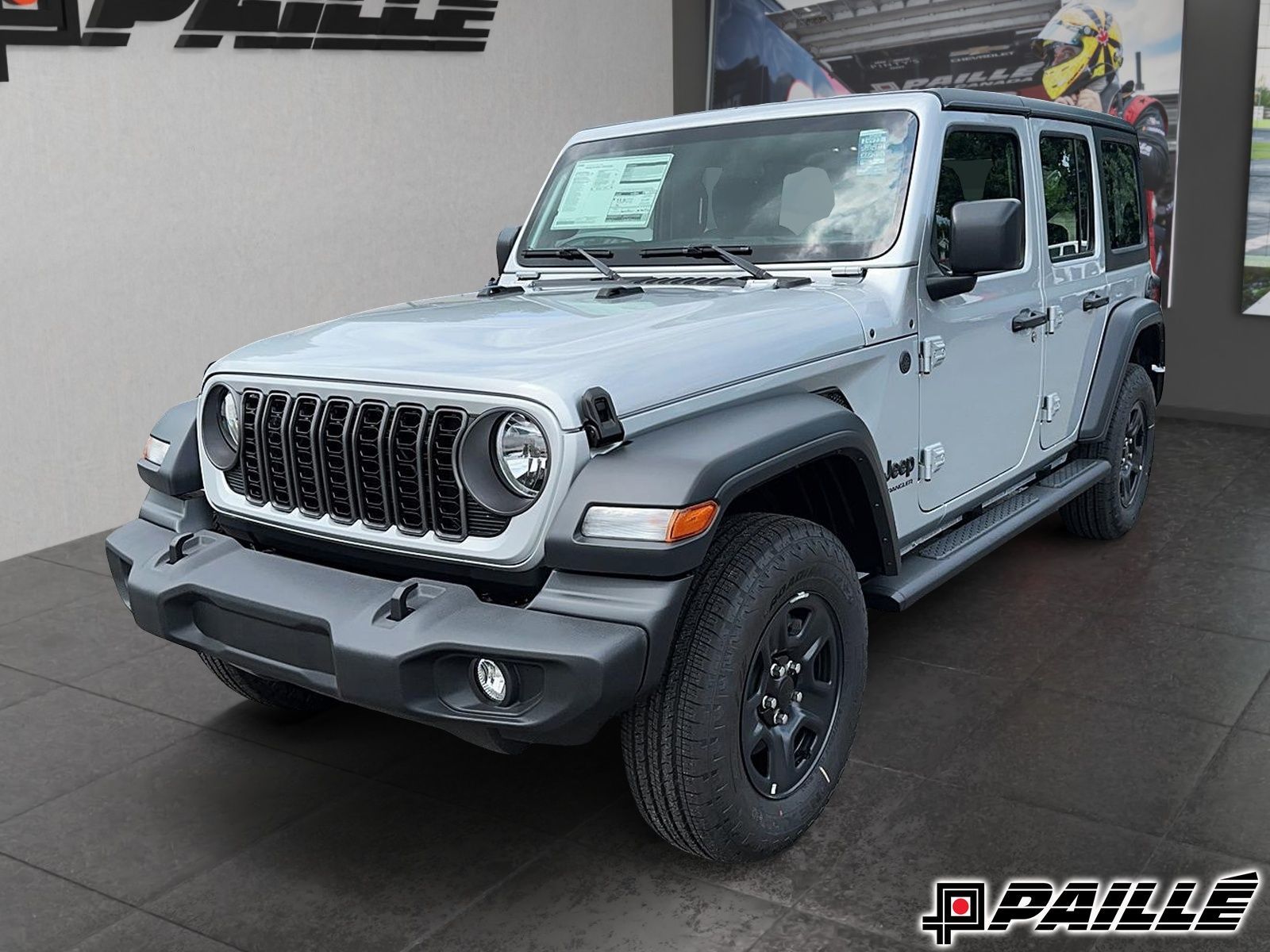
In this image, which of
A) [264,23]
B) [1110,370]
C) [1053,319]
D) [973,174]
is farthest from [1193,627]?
[264,23]

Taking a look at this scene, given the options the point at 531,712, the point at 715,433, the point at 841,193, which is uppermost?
the point at 841,193

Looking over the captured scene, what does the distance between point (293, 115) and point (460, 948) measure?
5105mm

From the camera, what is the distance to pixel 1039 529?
5652 mm

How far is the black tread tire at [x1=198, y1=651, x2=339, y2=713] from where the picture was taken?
142 inches

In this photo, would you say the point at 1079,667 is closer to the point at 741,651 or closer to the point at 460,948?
the point at 741,651

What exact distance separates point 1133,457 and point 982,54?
4.01 metres

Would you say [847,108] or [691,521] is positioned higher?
[847,108]

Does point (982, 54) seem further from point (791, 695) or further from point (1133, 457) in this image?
point (791, 695)

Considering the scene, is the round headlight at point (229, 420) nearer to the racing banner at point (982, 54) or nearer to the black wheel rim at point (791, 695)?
the black wheel rim at point (791, 695)

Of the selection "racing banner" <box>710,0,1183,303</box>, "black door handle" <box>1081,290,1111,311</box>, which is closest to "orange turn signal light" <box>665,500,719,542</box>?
"black door handle" <box>1081,290,1111,311</box>

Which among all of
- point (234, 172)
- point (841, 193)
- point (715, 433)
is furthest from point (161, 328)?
point (715, 433)

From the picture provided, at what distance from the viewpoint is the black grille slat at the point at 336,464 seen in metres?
2.82

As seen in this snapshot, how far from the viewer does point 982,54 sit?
331 inches

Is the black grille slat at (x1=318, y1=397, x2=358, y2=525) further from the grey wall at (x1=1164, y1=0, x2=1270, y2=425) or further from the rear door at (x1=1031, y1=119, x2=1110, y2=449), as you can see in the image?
the grey wall at (x1=1164, y1=0, x2=1270, y2=425)
